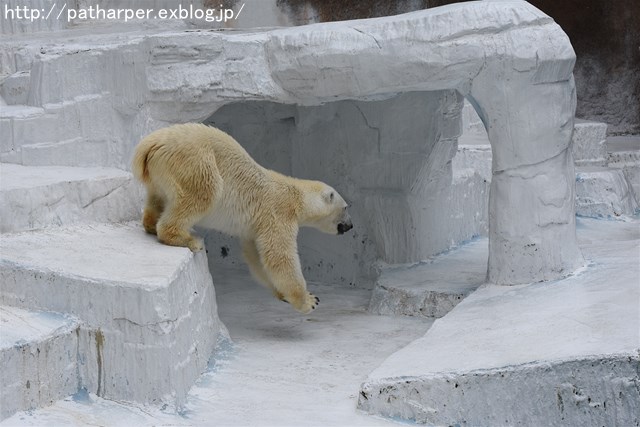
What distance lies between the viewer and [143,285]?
4039 mm

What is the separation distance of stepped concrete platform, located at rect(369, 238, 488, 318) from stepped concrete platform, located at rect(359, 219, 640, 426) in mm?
990

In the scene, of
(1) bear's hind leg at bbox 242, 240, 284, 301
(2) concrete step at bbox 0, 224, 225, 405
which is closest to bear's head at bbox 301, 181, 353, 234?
(1) bear's hind leg at bbox 242, 240, 284, 301

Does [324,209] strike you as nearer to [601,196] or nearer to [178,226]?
[178,226]

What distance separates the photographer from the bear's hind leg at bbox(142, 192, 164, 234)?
525 cm

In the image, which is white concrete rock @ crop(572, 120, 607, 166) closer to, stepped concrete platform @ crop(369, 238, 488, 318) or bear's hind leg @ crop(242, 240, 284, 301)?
stepped concrete platform @ crop(369, 238, 488, 318)

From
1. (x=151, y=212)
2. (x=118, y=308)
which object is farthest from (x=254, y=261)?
(x=118, y=308)

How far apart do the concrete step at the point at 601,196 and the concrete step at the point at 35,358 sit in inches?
208

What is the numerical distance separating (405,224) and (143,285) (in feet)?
10.1

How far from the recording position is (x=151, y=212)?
5.27m

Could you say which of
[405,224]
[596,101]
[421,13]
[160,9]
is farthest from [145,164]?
[596,101]

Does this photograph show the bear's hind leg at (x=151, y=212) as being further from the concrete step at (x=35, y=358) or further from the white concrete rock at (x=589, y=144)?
the white concrete rock at (x=589, y=144)

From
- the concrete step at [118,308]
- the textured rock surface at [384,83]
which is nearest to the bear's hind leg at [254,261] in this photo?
the textured rock surface at [384,83]

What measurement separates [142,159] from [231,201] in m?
0.55

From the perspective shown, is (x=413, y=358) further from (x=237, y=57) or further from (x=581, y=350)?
(x=237, y=57)
